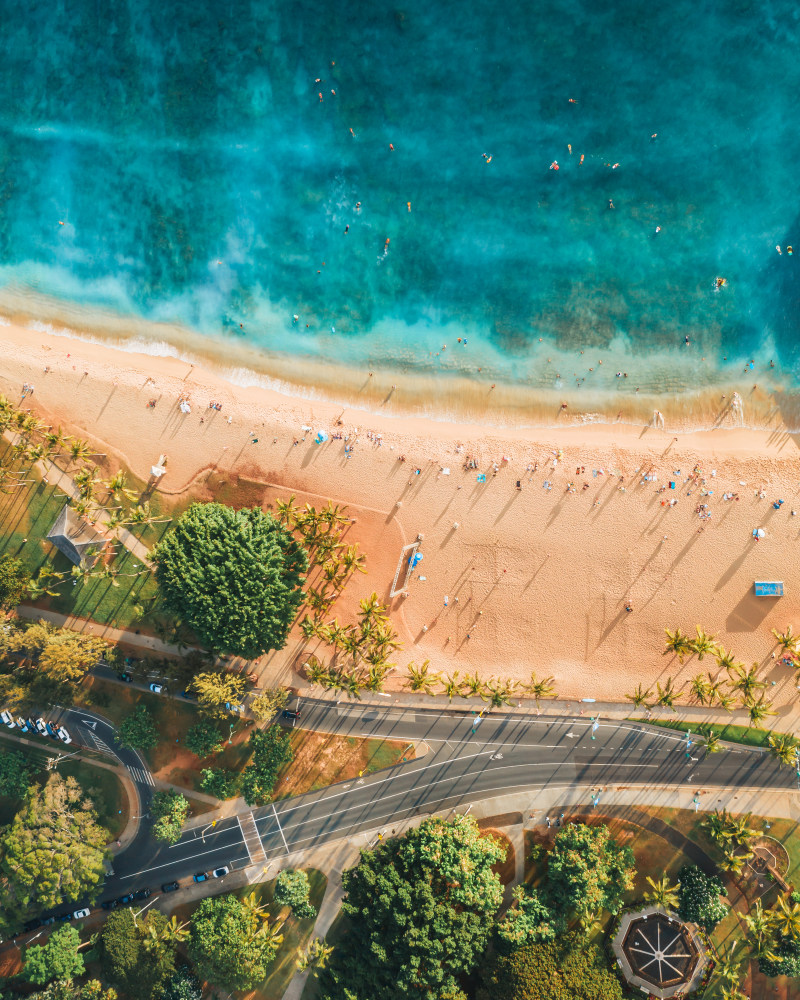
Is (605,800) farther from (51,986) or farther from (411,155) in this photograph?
(411,155)

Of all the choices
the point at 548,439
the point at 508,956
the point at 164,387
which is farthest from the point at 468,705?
the point at 164,387

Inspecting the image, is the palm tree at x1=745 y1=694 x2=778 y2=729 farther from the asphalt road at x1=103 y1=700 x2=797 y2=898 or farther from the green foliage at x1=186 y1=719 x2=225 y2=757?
the green foliage at x1=186 y1=719 x2=225 y2=757

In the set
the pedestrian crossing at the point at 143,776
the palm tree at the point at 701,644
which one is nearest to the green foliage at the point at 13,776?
the pedestrian crossing at the point at 143,776

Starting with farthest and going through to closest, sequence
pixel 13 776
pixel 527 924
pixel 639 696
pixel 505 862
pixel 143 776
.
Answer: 1. pixel 143 776
2. pixel 505 862
3. pixel 13 776
4. pixel 639 696
5. pixel 527 924

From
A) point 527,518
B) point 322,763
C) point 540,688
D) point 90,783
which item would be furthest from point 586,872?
point 90,783

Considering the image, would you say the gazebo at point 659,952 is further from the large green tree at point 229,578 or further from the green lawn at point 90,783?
the green lawn at point 90,783

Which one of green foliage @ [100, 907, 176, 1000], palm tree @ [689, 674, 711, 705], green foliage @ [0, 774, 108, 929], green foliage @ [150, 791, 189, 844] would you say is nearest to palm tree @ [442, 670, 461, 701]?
palm tree @ [689, 674, 711, 705]

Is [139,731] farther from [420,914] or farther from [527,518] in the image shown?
[527,518]
